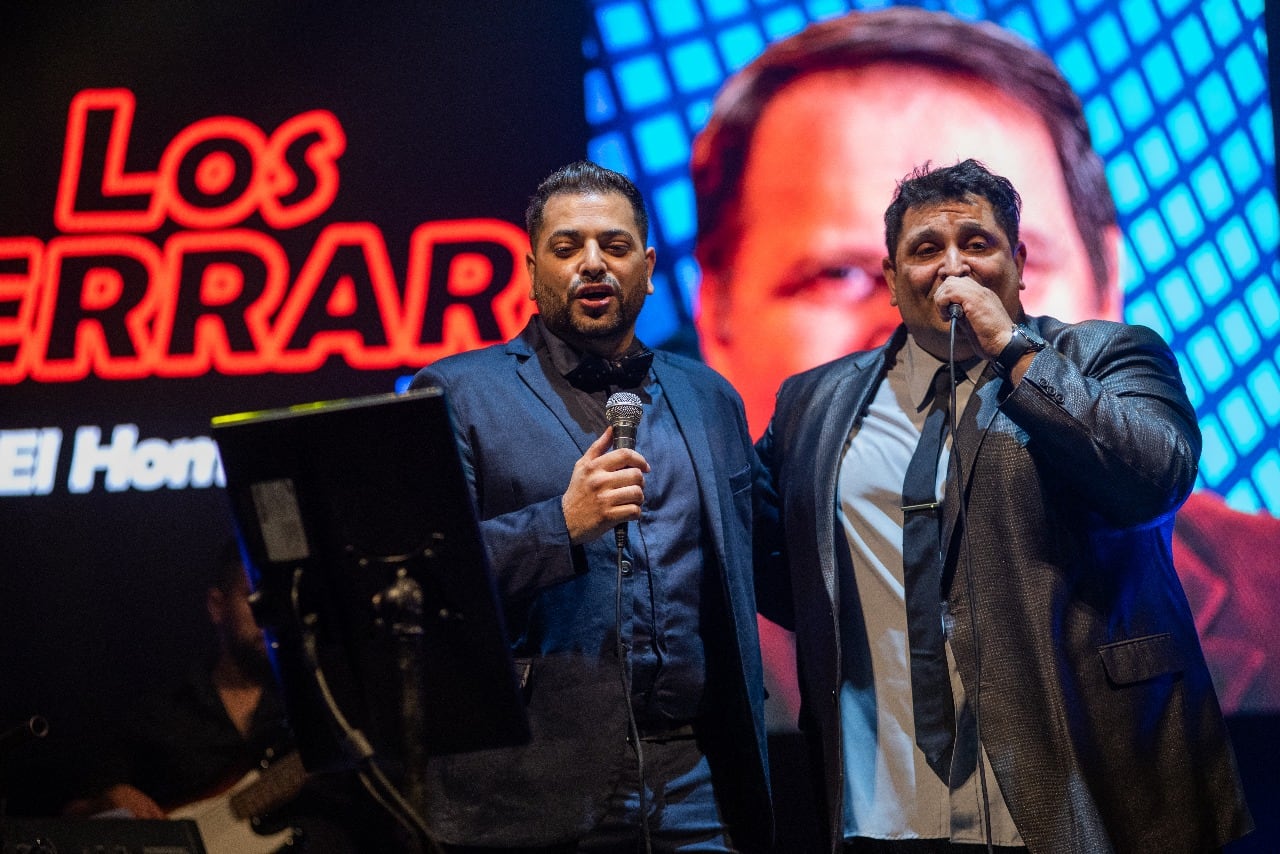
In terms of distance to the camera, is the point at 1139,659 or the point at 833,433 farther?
the point at 833,433

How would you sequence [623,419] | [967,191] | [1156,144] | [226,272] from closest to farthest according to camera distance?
[623,419] → [967,191] → [1156,144] → [226,272]

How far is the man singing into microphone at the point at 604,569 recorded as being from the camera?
2.06 meters

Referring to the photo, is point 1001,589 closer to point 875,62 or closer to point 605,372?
point 605,372

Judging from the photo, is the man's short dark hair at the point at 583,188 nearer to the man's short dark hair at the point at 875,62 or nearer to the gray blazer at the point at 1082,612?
the gray blazer at the point at 1082,612

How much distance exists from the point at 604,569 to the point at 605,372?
0.43 metres

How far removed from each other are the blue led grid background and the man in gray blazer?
1.32m

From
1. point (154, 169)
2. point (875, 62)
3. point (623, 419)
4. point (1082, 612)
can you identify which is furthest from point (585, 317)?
point (154, 169)

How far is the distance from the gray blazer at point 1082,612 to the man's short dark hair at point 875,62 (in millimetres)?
1474

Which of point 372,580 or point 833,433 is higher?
point 833,433

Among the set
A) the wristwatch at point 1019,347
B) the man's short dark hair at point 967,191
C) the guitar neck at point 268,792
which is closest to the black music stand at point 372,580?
the wristwatch at point 1019,347

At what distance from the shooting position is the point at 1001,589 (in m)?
2.14

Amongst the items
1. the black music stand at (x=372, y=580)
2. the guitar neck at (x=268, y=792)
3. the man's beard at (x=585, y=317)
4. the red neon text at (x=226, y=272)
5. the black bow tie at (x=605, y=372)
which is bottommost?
the guitar neck at (x=268, y=792)

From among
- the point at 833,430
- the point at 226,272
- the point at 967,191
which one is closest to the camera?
the point at 967,191

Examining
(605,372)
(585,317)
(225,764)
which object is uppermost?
(585,317)
